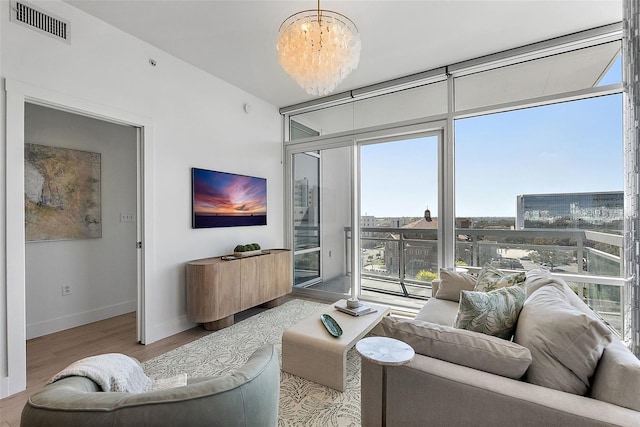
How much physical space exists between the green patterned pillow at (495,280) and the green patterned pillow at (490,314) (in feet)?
2.90

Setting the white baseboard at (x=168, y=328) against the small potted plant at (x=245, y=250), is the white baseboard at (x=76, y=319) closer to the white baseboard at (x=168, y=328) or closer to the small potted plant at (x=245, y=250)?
the white baseboard at (x=168, y=328)

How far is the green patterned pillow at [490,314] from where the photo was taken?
4.65 ft

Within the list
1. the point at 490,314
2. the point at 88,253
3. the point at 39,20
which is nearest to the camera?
the point at 490,314

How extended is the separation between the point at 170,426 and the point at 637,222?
3.11 m

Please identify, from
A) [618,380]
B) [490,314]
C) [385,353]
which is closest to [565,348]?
[618,380]

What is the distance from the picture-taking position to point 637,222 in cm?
216

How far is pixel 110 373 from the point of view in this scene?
1.00m

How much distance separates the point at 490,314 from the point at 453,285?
4.66ft

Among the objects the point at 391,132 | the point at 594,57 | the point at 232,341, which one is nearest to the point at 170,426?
the point at 232,341

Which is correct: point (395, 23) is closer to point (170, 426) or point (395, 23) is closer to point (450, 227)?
point (450, 227)

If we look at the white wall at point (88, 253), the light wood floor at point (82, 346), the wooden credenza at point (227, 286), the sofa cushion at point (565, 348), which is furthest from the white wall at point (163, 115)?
the sofa cushion at point (565, 348)

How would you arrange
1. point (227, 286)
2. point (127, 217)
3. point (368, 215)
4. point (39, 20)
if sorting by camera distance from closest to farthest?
point (39, 20)
point (227, 286)
point (127, 217)
point (368, 215)

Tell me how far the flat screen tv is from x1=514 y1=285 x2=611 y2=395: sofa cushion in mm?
3158

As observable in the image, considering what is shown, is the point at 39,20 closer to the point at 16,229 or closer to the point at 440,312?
the point at 16,229
